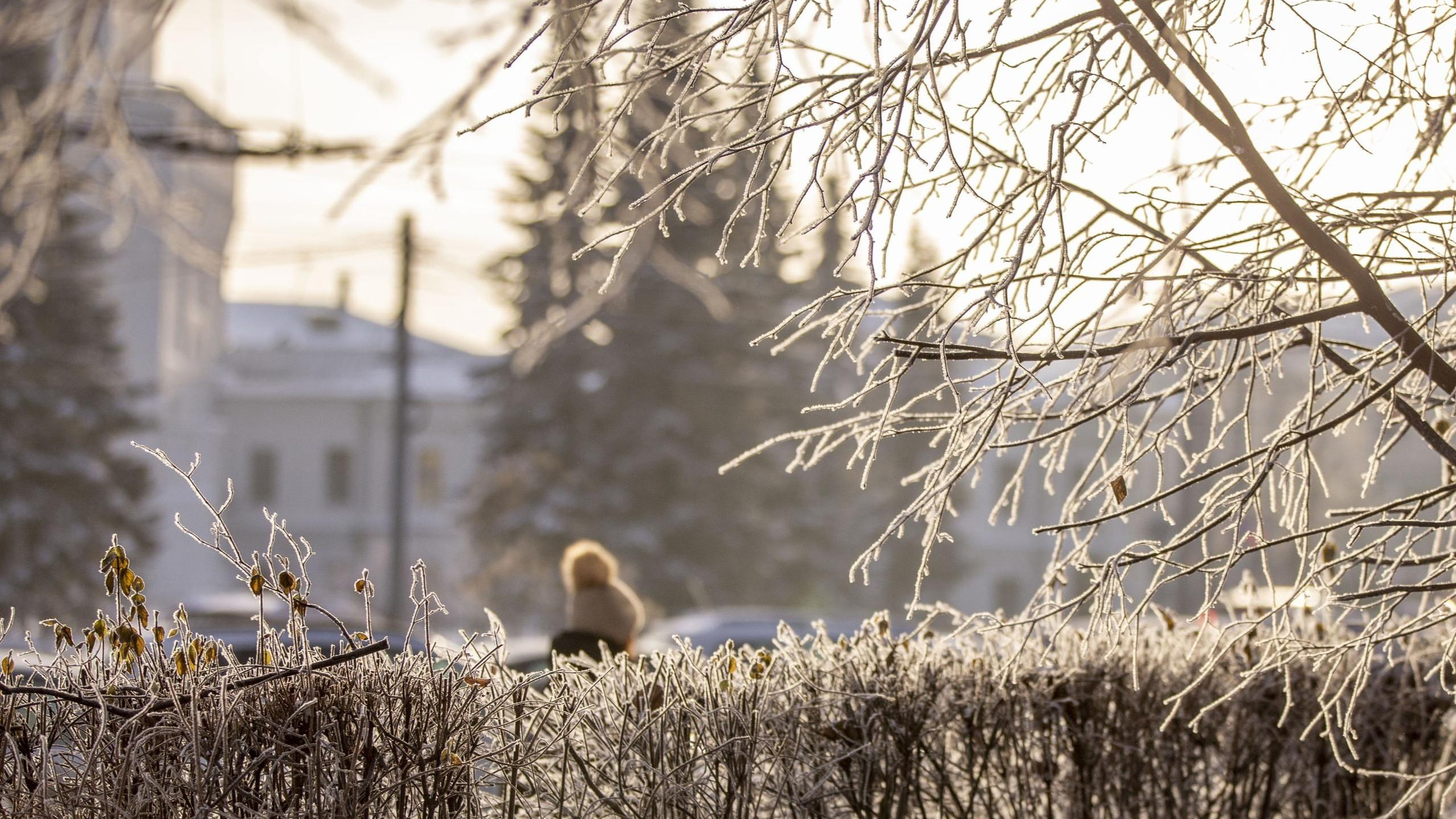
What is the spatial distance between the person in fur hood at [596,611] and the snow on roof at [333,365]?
4428cm

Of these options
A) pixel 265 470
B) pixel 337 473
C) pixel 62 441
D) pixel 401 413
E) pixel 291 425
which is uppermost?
pixel 291 425

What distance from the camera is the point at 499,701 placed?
402cm

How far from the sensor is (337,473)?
55.0m

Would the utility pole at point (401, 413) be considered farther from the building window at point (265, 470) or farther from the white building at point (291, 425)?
the building window at point (265, 470)

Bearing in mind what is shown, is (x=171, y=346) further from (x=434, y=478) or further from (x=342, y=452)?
(x=434, y=478)

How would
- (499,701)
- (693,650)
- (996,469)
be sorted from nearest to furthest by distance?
(499,701)
(693,650)
(996,469)

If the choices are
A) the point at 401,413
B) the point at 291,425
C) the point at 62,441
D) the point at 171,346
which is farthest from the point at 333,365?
the point at 401,413

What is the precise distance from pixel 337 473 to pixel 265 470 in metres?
2.51

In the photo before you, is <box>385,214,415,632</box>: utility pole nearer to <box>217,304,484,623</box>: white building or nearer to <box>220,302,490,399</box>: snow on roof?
<box>220,302,490,399</box>: snow on roof

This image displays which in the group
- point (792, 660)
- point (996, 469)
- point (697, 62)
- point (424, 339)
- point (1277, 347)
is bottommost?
point (792, 660)

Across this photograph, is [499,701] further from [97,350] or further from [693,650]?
[97,350]

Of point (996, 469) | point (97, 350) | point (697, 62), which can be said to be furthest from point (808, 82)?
point (996, 469)

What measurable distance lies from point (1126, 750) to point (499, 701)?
2281 mm

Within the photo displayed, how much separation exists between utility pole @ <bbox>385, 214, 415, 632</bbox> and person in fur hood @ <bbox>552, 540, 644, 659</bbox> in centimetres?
1682
